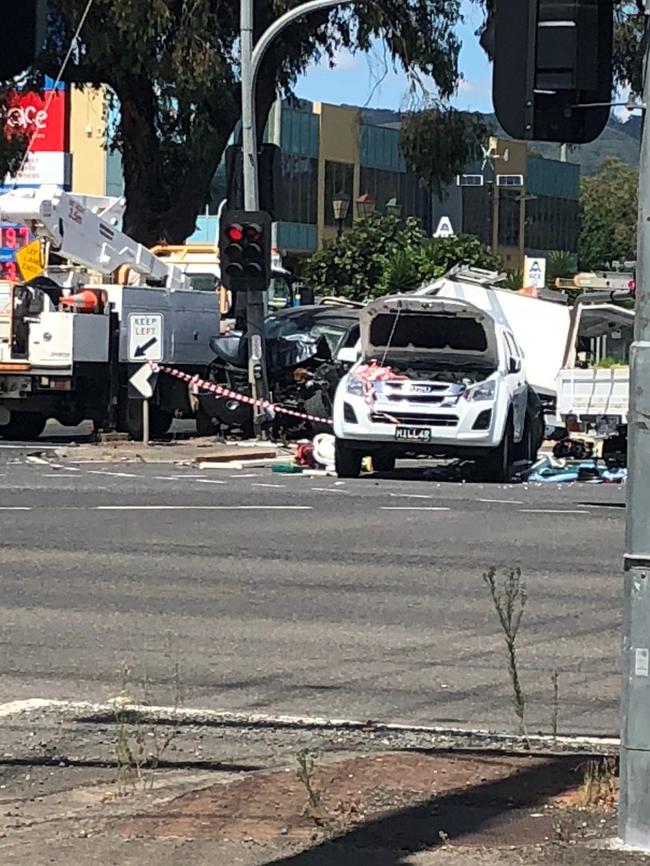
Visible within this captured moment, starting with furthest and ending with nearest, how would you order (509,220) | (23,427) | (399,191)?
(509,220)
(399,191)
(23,427)

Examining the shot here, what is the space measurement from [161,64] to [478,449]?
14196 millimetres

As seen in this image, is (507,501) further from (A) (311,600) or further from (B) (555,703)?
(B) (555,703)

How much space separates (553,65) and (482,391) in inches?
571

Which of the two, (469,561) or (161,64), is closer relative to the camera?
(469,561)

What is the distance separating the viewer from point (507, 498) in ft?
61.6

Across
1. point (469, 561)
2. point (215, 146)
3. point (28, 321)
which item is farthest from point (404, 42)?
point (469, 561)

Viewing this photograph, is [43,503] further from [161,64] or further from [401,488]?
[161,64]

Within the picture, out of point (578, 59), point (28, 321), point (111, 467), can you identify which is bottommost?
point (111, 467)

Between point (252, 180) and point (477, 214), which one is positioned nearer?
point (252, 180)

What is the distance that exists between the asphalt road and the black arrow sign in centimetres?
677

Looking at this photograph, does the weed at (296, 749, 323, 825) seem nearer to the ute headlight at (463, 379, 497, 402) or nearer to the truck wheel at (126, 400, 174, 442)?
the ute headlight at (463, 379, 497, 402)

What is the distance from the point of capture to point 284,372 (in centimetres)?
2720

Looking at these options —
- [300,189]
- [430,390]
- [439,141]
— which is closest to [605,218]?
[300,189]

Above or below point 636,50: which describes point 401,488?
below
